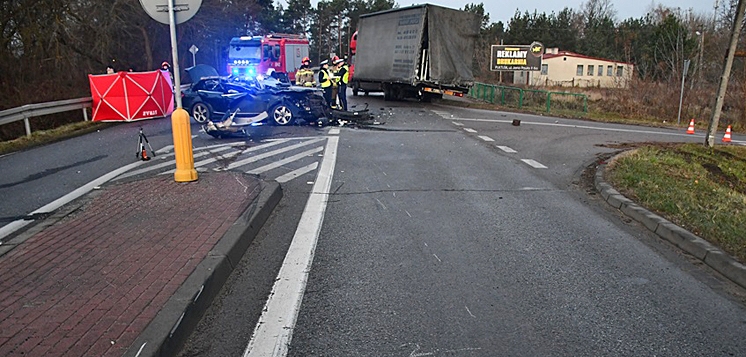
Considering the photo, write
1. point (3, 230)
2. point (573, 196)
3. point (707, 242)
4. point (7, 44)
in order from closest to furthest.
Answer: point (707, 242)
point (3, 230)
point (573, 196)
point (7, 44)

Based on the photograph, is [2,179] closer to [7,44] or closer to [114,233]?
[114,233]

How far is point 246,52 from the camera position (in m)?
37.4

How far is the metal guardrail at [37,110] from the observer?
14230 millimetres

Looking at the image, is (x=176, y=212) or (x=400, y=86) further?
(x=400, y=86)

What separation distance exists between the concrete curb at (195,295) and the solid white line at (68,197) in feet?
8.42

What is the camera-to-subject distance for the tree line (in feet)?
73.5

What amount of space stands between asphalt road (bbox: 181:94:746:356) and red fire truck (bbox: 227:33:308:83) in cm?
2854

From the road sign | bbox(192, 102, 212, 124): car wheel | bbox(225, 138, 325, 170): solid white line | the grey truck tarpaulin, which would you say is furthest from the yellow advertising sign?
the road sign

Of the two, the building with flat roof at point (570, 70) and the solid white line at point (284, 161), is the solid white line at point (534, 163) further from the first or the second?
the building with flat roof at point (570, 70)

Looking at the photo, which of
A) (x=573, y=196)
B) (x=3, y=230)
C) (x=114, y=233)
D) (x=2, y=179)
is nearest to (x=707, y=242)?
(x=573, y=196)

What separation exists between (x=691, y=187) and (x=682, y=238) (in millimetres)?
3346

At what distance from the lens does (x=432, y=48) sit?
22.9 m

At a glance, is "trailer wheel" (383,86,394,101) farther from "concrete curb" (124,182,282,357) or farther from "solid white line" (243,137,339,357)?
"concrete curb" (124,182,282,357)

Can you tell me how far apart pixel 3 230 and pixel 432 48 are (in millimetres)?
18753
